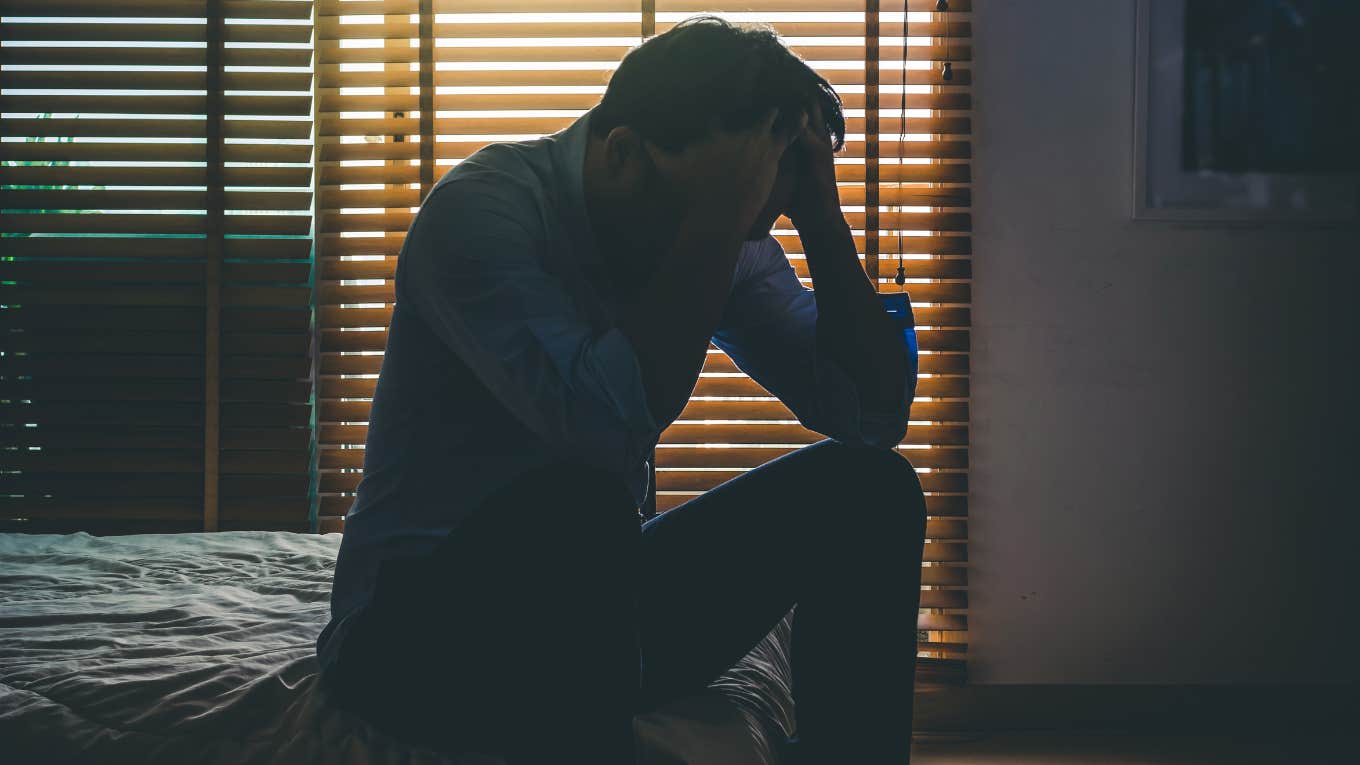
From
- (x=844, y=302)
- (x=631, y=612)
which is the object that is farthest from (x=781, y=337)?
(x=631, y=612)

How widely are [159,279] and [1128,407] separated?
2.53 meters

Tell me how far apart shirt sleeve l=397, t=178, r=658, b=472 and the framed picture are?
76.4 inches

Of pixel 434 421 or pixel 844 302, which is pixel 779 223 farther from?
pixel 434 421

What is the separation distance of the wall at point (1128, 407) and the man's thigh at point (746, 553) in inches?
59.0

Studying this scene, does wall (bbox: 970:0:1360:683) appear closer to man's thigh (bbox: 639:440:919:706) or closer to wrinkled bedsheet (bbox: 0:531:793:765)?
wrinkled bedsheet (bbox: 0:531:793:765)

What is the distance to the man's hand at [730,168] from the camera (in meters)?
0.95

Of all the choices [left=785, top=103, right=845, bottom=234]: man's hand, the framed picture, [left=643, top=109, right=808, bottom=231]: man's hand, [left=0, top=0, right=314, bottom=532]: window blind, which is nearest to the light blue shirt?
[left=643, top=109, right=808, bottom=231]: man's hand

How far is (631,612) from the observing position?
2.44ft

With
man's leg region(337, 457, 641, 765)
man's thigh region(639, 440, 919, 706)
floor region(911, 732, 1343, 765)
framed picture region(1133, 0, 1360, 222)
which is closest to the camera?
man's leg region(337, 457, 641, 765)

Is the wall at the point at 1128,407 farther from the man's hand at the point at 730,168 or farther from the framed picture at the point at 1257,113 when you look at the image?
the man's hand at the point at 730,168

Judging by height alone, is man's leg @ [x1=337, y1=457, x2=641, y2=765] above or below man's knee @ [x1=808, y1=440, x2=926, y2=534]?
below

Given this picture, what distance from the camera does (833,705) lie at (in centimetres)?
90

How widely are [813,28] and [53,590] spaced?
78.9 inches

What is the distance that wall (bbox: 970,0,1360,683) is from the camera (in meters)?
2.34
